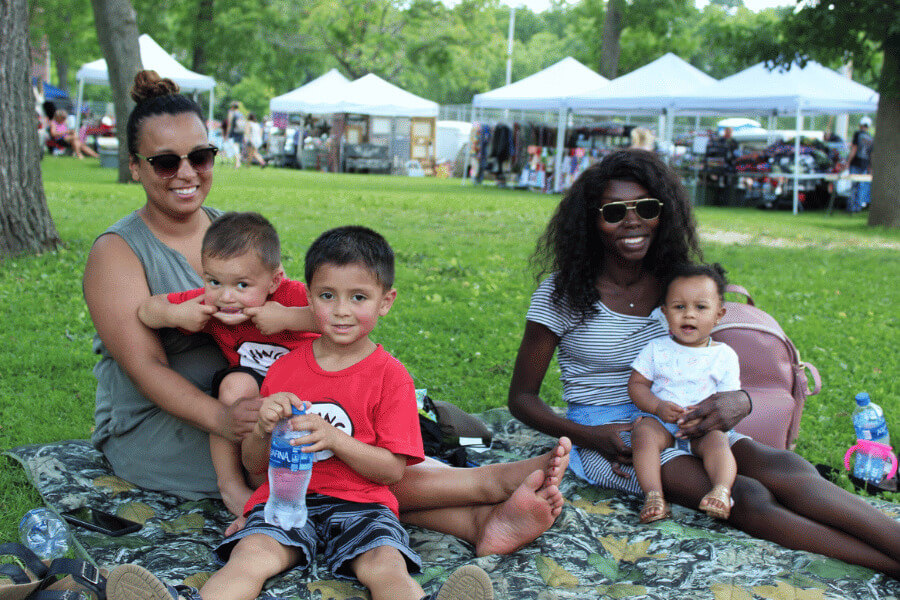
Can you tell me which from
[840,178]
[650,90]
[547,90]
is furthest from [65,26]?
[840,178]

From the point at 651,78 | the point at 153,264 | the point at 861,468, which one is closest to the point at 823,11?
the point at 651,78

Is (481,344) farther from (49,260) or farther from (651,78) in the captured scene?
Answer: (651,78)

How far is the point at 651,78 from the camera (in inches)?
715

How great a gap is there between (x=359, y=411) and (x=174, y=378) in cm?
76

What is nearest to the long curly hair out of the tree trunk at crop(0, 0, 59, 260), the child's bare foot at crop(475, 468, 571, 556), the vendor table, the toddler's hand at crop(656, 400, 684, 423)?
the toddler's hand at crop(656, 400, 684, 423)

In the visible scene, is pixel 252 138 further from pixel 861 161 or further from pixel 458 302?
pixel 458 302

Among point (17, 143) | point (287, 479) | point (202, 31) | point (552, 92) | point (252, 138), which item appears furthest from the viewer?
point (202, 31)

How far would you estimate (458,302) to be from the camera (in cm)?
736

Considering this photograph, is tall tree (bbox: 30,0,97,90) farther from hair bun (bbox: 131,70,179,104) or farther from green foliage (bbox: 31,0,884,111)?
hair bun (bbox: 131,70,179,104)

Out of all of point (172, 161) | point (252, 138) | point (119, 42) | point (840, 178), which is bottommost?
point (172, 161)

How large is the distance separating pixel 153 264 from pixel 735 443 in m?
2.28

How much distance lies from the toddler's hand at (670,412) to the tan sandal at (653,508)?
0.28 m

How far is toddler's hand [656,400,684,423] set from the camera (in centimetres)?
316

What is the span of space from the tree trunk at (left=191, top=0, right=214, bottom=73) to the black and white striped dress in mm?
30769
